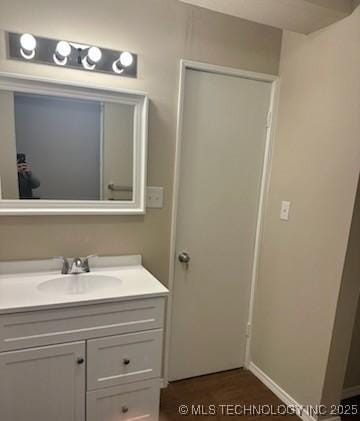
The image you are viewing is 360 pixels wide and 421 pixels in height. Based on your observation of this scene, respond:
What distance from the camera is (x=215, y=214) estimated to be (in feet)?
6.82

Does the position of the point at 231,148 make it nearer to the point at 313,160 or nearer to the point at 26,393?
the point at 313,160

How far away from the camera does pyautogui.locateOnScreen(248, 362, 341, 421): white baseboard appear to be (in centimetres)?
184

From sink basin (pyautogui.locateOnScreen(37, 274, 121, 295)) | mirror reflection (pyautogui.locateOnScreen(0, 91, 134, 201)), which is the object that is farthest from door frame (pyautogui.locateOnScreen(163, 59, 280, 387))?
sink basin (pyautogui.locateOnScreen(37, 274, 121, 295))

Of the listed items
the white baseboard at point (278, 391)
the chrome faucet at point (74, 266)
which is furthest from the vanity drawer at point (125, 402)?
the white baseboard at point (278, 391)

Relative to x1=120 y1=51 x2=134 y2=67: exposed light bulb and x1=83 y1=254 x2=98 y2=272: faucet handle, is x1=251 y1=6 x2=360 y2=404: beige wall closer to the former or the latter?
x1=120 y1=51 x2=134 y2=67: exposed light bulb

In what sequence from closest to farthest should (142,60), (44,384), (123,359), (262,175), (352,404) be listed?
1. (44,384)
2. (123,359)
3. (142,60)
4. (352,404)
5. (262,175)

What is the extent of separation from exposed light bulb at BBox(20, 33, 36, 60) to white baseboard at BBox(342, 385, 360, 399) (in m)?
2.75

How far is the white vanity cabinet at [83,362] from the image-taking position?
1301 millimetres

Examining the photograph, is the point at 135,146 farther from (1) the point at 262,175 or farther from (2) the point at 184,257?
(1) the point at 262,175

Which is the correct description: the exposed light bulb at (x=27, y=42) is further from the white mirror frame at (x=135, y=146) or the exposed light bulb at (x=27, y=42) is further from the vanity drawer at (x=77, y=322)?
the vanity drawer at (x=77, y=322)

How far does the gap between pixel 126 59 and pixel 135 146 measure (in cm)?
47

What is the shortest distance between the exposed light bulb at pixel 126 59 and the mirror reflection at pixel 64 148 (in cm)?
22

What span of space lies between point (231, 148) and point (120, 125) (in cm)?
75

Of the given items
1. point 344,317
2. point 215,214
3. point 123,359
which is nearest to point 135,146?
point 215,214
